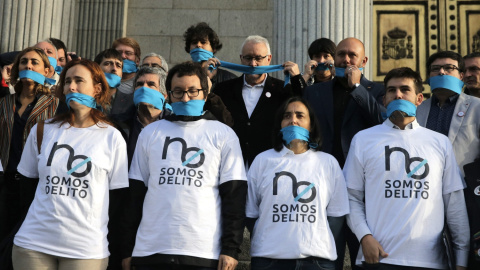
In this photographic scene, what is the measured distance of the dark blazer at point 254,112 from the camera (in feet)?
21.3

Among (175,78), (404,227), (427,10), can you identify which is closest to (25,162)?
(175,78)

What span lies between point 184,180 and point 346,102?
6.83 ft

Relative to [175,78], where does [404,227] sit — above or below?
below

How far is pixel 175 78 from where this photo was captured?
5461mm

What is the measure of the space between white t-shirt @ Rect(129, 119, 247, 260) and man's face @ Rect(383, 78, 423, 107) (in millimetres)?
Answer: 1333

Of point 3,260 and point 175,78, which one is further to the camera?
point 175,78

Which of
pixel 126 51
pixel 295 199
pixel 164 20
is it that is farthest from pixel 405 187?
pixel 164 20

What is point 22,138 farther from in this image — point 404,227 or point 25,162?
point 404,227

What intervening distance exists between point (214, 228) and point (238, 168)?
495mm

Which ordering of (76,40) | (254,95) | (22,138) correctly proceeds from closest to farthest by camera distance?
(22,138) < (254,95) < (76,40)

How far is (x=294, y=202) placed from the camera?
5.15 m

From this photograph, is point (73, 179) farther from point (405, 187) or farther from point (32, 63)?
point (405, 187)

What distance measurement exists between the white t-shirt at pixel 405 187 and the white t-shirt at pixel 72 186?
182cm

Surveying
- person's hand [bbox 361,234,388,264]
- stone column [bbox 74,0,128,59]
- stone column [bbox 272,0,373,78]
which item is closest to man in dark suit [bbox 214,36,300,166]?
person's hand [bbox 361,234,388,264]
